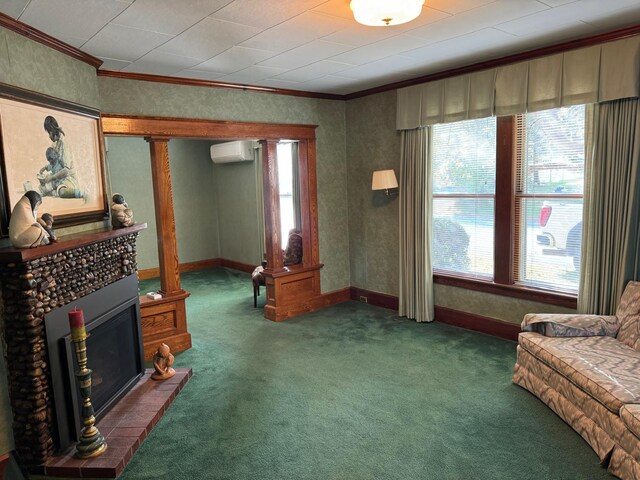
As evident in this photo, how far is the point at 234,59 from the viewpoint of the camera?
3.70m

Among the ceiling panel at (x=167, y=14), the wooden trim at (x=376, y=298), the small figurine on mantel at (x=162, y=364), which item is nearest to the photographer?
the ceiling panel at (x=167, y=14)

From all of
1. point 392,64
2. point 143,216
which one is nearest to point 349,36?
point 392,64

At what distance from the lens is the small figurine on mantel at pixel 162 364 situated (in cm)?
362

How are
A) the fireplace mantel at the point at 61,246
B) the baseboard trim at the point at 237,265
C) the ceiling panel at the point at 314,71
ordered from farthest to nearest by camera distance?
1. the baseboard trim at the point at 237,265
2. the ceiling panel at the point at 314,71
3. the fireplace mantel at the point at 61,246

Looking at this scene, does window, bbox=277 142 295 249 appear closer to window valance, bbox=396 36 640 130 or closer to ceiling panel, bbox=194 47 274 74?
window valance, bbox=396 36 640 130

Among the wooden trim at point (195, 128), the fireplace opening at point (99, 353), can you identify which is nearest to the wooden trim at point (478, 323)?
the wooden trim at point (195, 128)

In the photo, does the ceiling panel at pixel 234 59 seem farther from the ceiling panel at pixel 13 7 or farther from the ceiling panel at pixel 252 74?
the ceiling panel at pixel 13 7

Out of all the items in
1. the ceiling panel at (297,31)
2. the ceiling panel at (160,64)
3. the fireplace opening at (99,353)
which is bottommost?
the fireplace opening at (99,353)

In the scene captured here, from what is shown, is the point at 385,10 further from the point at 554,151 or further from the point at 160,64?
the point at 554,151

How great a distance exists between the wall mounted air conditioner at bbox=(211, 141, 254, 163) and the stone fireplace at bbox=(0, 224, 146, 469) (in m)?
4.48

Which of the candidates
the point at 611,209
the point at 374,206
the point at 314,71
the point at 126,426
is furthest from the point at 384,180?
the point at 126,426

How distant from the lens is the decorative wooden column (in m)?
4.21

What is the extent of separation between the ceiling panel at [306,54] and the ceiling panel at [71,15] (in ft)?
4.40

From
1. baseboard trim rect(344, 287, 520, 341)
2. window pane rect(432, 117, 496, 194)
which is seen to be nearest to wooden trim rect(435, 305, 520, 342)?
baseboard trim rect(344, 287, 520, 341)
